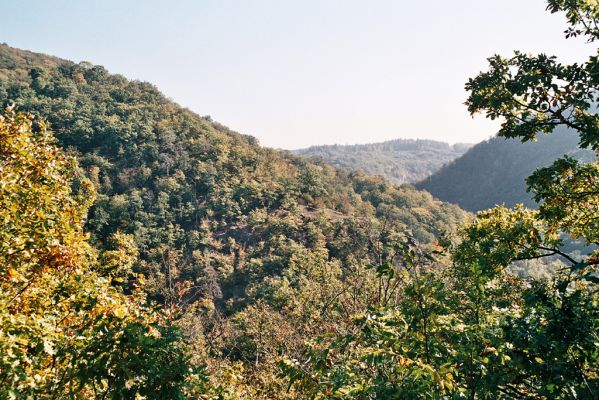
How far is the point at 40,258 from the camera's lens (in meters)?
6.93

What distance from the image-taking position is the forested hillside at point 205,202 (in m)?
56.2

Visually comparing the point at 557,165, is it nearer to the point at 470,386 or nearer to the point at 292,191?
the point at 470,386

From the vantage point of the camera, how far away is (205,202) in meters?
76.9

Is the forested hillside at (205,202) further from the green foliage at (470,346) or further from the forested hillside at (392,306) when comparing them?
the green foliage at (470,346)

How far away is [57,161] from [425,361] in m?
8.33

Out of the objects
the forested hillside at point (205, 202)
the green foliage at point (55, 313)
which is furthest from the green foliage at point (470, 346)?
the forested hillside at point (205, 202)

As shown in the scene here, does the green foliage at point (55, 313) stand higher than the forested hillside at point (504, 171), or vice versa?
the forested hillside at point (504, 171)

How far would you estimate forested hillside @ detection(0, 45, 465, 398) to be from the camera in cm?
5619

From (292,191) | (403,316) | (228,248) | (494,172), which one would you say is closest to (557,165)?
(403,316)

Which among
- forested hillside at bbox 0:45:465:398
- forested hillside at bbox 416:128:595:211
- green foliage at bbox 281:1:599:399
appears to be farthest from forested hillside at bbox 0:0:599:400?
forested hillside at bbox 416:128:595:211

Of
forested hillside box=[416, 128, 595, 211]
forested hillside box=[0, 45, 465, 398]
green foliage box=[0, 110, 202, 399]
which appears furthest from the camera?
forested hillside box=[416, 128, 595, 211]

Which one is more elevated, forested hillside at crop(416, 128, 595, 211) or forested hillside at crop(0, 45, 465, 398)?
forested hillside at crop(416, 128, 595, 211)

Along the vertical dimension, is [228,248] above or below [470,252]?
below

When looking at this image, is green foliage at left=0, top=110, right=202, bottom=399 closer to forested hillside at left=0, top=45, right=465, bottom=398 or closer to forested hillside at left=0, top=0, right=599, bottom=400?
forested hillside at left=0, top=0, right=599, bottom=400
